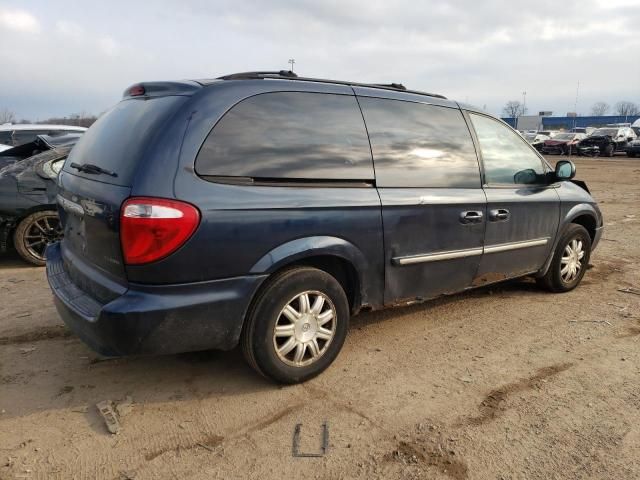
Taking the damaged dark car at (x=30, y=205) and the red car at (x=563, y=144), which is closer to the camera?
the damaged dark car at (x=30, y=205)

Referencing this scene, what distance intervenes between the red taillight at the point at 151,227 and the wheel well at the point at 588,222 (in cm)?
407

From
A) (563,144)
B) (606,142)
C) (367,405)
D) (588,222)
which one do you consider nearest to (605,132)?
(606,142)

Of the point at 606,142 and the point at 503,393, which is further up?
the point at 606,142

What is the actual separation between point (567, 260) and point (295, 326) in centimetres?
325

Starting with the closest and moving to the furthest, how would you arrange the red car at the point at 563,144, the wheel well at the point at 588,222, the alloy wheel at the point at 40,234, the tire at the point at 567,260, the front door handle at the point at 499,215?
1. the front door handle at the point at 499,215
2. the tire at the point at 567,260
3. the wheel well at the point at 588,222
4. the alloy wheel at the point at 40,234
5. the red car at the point at 563,144

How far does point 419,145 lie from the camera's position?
3.65 meters

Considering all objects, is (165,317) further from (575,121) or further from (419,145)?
(575,121)

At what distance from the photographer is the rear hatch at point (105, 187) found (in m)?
2.66

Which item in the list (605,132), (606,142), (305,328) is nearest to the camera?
(305,328)

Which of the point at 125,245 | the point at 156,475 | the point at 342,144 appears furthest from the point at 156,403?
the point at 342,144

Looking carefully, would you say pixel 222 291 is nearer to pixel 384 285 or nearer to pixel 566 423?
pixel 384 285

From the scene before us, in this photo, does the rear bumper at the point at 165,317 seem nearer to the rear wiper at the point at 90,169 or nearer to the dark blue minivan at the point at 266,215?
the dark blue minivan at the point at 266,215

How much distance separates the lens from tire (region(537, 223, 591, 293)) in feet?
16.1

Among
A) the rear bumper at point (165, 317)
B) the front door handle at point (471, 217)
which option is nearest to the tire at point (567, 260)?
the front door handle at point (471, 217)
